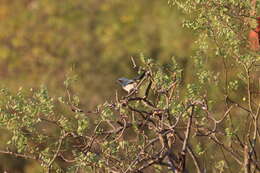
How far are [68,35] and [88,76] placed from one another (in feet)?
5.92

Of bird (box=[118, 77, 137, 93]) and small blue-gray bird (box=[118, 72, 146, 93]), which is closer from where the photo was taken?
small blue-gray bird (box=[118, 72, 146, 93])

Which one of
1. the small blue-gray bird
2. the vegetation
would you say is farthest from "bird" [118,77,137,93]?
the vegetation

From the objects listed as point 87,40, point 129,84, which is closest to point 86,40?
point 87,40

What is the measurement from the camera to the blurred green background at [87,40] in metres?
13.7

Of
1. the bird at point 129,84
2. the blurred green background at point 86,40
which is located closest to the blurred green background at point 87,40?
the blurred green background at point 86,40

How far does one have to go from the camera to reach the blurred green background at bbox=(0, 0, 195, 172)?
13742mm

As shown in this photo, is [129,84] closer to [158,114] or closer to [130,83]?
[130,83]

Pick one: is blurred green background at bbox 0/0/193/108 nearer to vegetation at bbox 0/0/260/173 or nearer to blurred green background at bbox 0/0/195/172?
blurred green background at bbox 0/0/195/172

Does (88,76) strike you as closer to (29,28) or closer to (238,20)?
(29,28)

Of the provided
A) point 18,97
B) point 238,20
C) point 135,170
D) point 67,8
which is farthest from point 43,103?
point 67,8

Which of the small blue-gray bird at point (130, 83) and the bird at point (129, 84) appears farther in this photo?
the bird at point (129, 84)

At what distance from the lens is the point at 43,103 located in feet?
14.0

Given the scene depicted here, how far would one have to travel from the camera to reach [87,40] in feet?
48.6

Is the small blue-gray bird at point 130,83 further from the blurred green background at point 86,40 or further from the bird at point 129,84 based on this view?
the blurred green background at point 86,40
